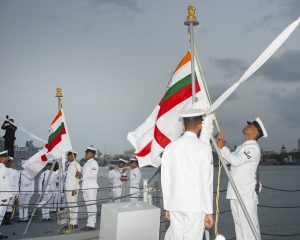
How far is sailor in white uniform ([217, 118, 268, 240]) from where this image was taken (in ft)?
13.5

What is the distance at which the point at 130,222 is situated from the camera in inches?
142

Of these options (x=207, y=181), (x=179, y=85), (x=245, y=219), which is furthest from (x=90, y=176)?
(x=207, y=181)

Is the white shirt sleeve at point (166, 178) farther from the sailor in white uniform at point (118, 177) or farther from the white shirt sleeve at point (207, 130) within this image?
the sailor in white uniform at point (118, 177)

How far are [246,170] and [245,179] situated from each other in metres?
0.13

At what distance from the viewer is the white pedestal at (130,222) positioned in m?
3.56

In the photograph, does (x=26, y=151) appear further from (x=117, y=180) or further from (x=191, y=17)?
(x=191, y=17)

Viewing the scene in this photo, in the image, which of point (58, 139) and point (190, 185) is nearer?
point (190, 185)

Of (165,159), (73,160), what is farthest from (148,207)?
(73,160)

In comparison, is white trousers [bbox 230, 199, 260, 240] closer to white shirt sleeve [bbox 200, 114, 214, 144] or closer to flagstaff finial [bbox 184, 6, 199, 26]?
white shirt sleeve [bbox 200, 114, 214, 144]

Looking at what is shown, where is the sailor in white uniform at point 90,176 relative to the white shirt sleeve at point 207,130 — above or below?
below

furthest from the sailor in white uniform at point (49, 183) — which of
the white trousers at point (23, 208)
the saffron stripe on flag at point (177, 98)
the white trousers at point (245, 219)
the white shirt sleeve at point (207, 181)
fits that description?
the white shirt sleeve at point (207, 181)

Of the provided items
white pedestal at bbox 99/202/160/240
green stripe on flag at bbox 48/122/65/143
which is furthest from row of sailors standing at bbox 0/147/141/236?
white pedestal at bbox 99/202/160/240

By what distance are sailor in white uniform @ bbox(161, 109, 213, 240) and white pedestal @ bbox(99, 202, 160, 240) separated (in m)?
0.54

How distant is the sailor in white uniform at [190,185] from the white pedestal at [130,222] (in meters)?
0.54
